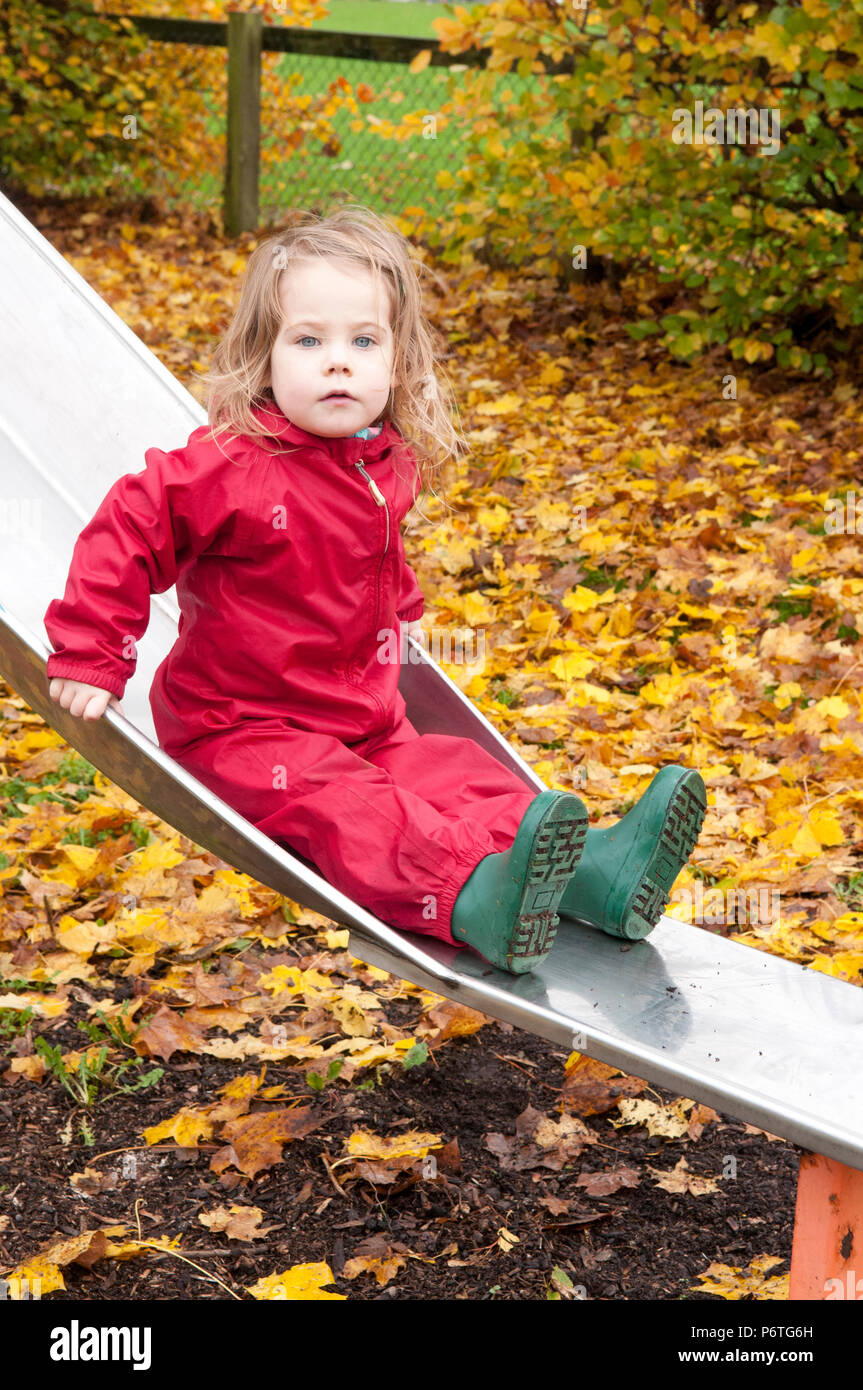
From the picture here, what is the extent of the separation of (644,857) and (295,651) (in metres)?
0.65

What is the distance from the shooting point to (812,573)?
14.9 feet

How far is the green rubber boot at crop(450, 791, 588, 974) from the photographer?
191 centimetres

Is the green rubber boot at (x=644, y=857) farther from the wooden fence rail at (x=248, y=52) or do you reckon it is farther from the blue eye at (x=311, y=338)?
the wooden fence rail at (x=248, y=52)

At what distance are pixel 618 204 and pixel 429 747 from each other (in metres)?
4.34

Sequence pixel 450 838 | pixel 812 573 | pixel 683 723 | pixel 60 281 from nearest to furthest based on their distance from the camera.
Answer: pixel 450 838
pixel 60 281
pixel 683 723
pixel 812 573

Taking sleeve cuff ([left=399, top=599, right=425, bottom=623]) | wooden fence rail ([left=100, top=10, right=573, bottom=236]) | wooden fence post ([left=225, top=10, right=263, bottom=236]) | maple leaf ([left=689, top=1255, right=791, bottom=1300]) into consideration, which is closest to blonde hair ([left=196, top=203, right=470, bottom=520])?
sleeve cuff ([left=399, top=599, right=425, bottom=623])

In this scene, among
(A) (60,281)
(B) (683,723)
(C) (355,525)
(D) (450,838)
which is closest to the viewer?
(D) (450,838)

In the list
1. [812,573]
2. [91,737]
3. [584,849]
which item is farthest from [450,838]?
[812,573]

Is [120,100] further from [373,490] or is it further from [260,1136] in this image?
[260,1136]

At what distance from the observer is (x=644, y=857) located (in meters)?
2.07

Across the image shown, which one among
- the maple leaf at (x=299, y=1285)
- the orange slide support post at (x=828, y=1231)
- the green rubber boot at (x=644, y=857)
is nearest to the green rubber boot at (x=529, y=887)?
the green rubber boot at (x=644, y=857)

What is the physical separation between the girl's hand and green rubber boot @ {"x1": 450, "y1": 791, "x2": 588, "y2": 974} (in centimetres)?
59

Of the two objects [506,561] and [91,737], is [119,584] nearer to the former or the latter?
[91,737]

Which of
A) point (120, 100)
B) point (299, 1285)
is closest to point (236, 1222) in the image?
point (299, 1285)
